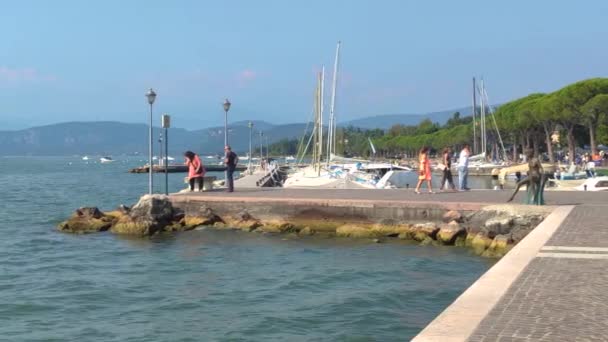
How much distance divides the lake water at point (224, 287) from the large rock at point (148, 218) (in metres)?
0.68

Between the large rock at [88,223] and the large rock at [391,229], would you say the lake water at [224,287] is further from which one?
the large rock at [88,223]

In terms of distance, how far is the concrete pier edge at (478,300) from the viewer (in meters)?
6.70

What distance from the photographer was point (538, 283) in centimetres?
910

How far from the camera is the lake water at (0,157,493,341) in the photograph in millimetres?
11234

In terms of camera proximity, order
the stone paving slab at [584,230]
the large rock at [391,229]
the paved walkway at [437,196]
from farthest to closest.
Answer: the paved walkway at [437,196]
the large rock at [391,229]
the stone paving slab at [584,230]

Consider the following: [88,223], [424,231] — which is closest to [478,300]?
[424,231]

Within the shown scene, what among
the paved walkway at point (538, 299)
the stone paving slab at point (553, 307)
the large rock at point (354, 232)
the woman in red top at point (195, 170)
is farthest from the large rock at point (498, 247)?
the woman in red top at point (195, 170)

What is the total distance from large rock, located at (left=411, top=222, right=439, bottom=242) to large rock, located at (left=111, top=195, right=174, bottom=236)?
8171 millimetres

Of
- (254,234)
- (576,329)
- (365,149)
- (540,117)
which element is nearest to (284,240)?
(254,234)

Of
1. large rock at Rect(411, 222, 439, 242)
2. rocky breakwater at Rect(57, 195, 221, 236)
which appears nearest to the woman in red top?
rocky breakwater at Rect(57, 195, 221, 236)

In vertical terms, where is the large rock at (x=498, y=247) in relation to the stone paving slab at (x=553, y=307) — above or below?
below

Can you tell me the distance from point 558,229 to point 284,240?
8.67m

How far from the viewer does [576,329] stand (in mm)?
6973

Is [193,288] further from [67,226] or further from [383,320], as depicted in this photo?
[67,226]
